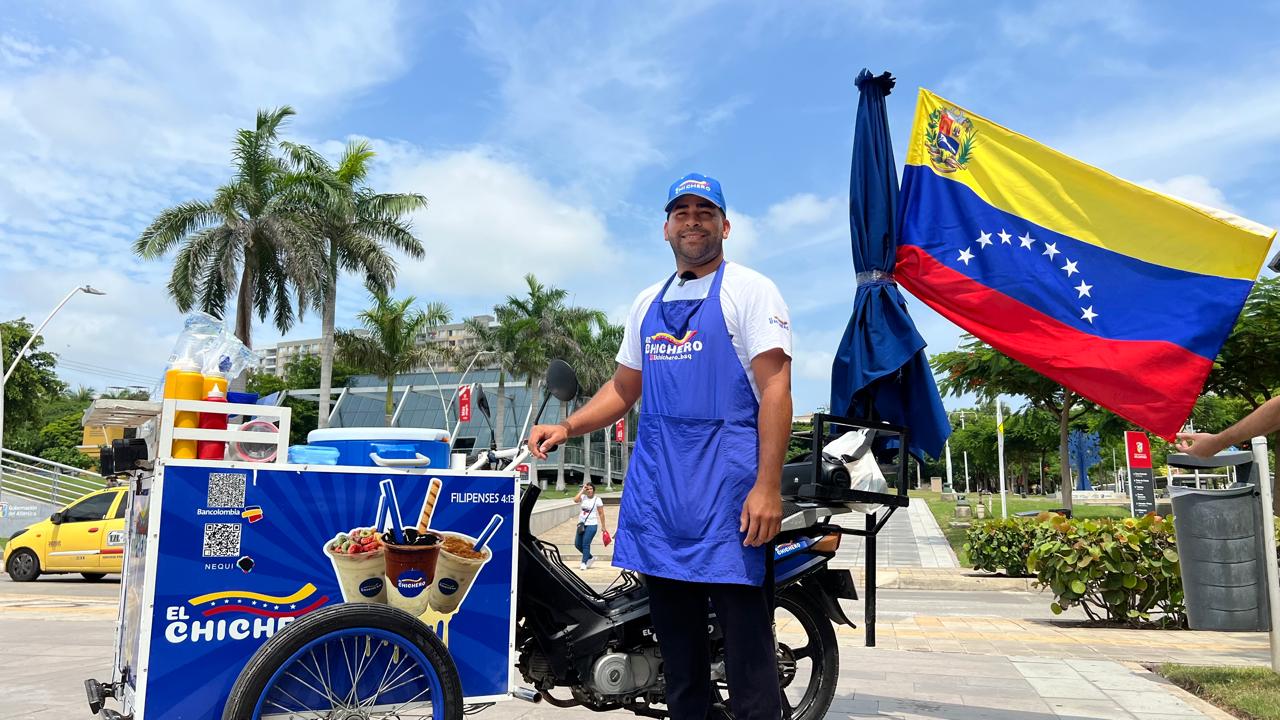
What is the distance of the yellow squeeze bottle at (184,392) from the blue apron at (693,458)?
5.02 ft

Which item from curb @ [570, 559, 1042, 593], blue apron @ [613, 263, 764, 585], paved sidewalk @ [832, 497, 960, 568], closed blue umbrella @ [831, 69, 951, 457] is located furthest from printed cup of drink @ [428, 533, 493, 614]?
curb @ [570, 559, 1042, 593]

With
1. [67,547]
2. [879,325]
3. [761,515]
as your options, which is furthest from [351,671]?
[67,547]

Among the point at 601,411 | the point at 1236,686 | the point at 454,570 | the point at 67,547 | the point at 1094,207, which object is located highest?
the point at 1094,207

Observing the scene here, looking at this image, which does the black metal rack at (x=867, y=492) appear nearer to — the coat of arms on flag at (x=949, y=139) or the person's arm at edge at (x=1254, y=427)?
the person's arm at edge at (x=1254, y=427)

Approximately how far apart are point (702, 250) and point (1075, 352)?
85.9 inches

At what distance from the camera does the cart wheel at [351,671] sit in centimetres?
292

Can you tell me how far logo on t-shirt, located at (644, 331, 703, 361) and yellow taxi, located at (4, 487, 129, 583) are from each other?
14.3m

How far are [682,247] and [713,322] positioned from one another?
32cm

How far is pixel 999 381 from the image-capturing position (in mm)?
18703

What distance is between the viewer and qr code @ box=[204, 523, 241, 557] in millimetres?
3014

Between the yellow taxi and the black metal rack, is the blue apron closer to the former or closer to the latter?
the black metal rack

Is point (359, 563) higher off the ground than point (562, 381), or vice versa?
point (562, 381)

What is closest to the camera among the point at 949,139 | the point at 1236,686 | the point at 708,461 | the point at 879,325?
the point at 708,461

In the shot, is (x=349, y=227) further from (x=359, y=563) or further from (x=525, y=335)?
(x=359, y=563)
